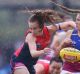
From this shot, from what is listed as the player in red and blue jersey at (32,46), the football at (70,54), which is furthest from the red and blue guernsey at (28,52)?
the football at (70,54)

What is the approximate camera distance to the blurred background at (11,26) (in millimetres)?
6320

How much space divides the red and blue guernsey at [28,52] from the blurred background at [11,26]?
1.53 meters

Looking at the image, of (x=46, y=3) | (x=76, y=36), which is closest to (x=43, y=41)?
(x=76, y=36)

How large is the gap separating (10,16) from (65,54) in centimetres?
207

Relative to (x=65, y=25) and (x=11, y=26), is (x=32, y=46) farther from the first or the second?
(x=11, y=26)

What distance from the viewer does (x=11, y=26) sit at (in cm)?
643

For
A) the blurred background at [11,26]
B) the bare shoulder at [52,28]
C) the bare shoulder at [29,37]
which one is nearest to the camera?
the bare shoulder at [29,37]

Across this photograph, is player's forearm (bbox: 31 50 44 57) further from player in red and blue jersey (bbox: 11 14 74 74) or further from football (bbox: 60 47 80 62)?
football (bbox: 60 47 80 62)

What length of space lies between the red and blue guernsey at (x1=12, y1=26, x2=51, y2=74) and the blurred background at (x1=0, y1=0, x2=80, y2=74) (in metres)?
1.53

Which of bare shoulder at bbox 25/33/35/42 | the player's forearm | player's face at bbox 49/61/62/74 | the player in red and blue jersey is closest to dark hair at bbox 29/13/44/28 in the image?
the player in red and blue jersey

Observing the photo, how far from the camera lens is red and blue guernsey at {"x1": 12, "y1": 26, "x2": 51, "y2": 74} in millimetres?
4656

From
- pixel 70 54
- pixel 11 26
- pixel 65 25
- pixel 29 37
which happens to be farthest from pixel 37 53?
pixel 11 26

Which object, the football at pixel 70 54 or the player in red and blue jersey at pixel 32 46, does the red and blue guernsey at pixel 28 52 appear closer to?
the player in red and blue jersey at pixel 32 46

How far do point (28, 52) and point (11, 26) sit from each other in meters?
1.86
